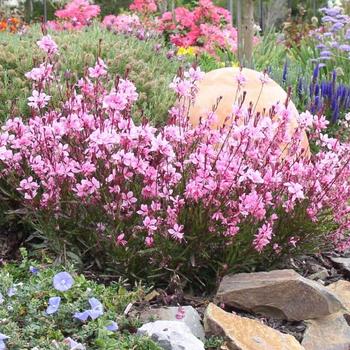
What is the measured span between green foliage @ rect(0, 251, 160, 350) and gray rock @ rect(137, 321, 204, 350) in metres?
0.05

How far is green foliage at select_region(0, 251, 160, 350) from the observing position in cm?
233

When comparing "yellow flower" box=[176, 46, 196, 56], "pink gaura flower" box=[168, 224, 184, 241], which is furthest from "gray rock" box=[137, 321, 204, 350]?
"yellow flower" box=[176, 46, 196, 56]

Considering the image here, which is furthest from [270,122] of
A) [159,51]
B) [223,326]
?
[159,51]

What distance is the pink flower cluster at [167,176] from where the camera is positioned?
2.93 meters

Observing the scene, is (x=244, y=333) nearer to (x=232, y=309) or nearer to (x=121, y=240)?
(x=232, y=309)

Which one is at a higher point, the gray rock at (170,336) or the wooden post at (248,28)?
the wooden post at (248,28)

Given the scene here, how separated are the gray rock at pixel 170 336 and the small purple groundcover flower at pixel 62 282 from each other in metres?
0.30

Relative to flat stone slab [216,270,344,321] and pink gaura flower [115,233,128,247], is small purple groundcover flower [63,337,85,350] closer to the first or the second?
pink gaura flower [115,233,128,247]

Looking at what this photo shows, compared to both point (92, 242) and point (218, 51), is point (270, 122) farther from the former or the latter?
point (218, 51)

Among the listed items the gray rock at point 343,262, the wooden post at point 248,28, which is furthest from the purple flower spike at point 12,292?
the wooden post at point 248,28

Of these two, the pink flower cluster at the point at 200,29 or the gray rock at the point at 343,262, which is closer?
the gray rock at the point at 343,262

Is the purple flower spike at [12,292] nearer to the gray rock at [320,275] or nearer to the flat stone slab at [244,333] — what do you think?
the flat stone slab at [244,333]

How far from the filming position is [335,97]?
236 inches

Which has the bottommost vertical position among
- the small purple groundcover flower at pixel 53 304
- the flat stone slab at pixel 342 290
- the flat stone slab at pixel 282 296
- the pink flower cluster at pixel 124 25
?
the flat stone slab at pixel 342 290
